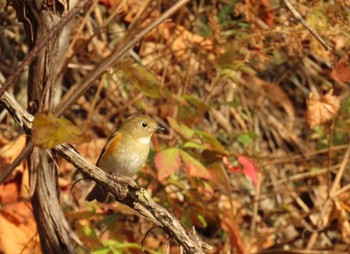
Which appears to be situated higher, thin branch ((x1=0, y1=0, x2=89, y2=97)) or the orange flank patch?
thin branch ((x1=0, y1=0, x2=89, y2=97))

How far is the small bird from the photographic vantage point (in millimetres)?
4078

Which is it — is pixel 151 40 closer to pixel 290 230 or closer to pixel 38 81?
pixel 290 230

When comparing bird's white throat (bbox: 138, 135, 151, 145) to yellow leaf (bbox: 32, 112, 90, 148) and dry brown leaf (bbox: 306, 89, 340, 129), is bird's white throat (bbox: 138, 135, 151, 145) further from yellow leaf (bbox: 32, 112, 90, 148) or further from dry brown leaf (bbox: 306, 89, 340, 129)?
yellow leaf (bbox: 32, 112, 90, 148)

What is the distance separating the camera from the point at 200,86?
6695 mm

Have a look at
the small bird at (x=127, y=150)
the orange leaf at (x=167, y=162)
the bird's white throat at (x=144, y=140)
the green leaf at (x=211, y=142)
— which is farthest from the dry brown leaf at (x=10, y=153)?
the green leaf at (x=211, y=142)

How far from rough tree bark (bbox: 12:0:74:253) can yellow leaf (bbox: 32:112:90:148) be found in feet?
2.52

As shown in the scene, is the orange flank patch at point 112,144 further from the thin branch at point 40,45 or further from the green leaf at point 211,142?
the thin branch at point 40,45

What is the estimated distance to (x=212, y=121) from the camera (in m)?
6.65

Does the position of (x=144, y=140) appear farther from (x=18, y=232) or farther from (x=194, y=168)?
(x=18, y=232)

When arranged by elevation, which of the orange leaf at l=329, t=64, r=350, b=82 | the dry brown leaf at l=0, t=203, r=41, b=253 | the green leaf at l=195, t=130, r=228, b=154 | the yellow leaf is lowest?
the dry brown leaf at l=0, t=203, r=41, b=253

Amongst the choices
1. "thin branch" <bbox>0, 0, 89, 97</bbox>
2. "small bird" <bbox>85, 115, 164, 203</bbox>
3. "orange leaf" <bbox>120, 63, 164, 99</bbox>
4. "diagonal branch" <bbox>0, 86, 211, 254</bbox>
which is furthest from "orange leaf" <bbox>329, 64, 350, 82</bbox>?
"thin branch" <bbox>0, 0, 89, 97</bbox>

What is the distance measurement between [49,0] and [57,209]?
1.02 meters

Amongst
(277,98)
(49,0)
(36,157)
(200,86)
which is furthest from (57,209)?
(277,98)

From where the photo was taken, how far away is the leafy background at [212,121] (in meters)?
4.30
